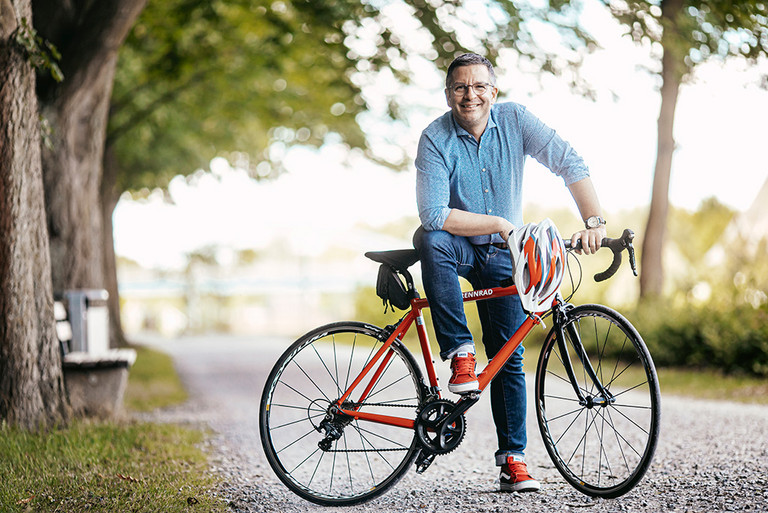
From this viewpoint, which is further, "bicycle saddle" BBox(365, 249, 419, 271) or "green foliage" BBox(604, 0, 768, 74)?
"green foliage" BBox(604, 0, 768, 74)

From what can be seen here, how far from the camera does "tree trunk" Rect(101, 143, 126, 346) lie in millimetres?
14664

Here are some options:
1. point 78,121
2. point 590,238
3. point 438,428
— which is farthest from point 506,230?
point 78,121

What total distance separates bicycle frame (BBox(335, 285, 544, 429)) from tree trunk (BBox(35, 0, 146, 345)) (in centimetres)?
403

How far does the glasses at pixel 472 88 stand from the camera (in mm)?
3555

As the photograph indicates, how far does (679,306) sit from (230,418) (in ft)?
22.8

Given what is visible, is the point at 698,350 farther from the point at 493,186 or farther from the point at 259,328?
the point at 259,328

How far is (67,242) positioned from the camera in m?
8.62

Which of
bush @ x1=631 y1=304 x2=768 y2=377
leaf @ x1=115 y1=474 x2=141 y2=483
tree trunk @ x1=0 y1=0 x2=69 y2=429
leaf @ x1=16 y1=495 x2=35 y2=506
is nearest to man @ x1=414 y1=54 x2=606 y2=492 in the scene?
leaf @ x1=115 y1=474 x2=141 y2=483

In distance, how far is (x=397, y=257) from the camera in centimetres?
364

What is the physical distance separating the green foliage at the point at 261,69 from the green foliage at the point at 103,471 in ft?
18.3

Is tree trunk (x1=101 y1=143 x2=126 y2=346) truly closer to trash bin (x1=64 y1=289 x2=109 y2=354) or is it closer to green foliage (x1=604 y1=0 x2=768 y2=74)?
trash bin (x1=64 y1=289 x2=109 y2=354)

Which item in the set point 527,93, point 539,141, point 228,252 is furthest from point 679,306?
point 228,252

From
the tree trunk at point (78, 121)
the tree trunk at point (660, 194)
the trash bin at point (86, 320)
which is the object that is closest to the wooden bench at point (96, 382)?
the trash bin at point (86, 320)

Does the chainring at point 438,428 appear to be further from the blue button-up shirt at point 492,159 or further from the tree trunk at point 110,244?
the tree trunk at point 110,244
